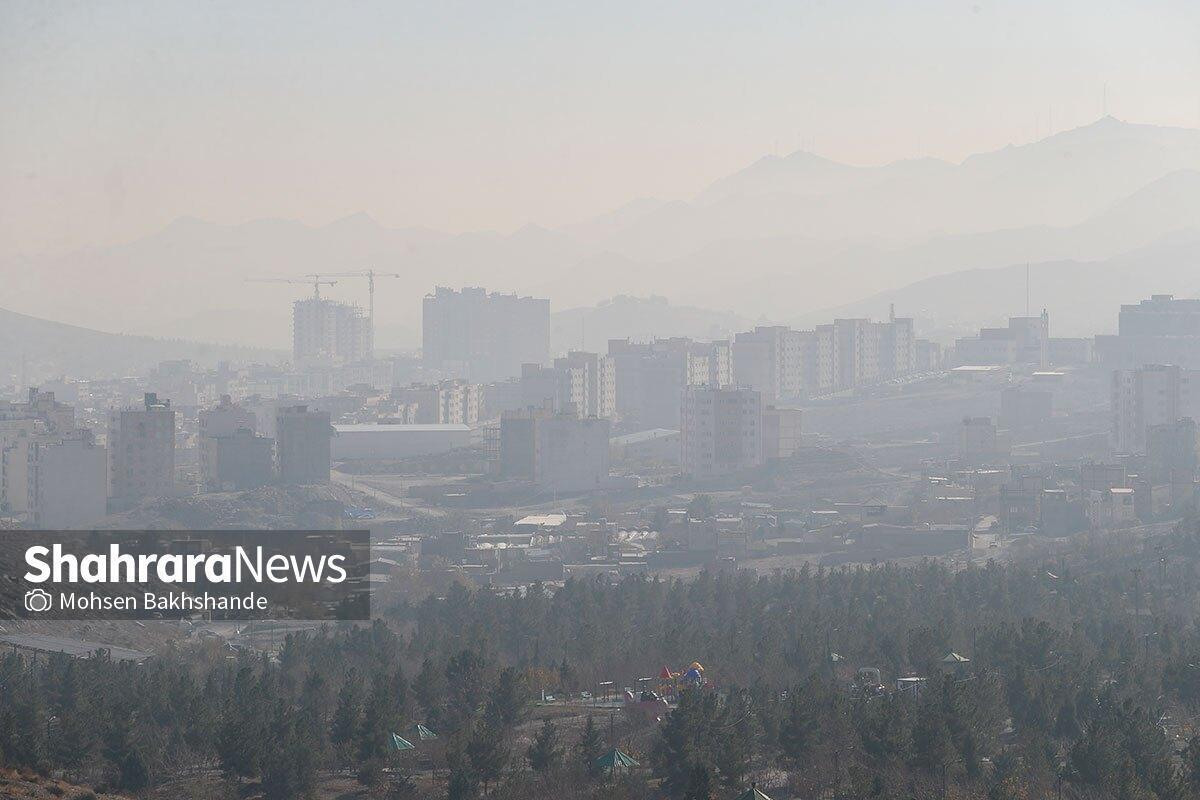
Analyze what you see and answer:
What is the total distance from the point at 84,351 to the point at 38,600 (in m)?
62.7

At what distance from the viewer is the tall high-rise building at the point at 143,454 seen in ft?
89.5

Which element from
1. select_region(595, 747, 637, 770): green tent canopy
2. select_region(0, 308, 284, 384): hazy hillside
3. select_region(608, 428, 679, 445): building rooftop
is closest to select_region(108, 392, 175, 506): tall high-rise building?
select_region(608, 428, 679, 445): building rooftop

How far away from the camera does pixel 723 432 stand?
29.7 m

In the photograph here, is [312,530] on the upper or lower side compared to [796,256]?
lower

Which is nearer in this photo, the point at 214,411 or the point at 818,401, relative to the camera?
the point at 214,411

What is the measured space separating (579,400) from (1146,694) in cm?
2811

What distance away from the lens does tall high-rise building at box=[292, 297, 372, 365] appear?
218 ft

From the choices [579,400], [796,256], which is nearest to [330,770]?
[579,400]

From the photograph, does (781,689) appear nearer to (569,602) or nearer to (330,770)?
(330,770)

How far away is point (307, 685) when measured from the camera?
469 inches

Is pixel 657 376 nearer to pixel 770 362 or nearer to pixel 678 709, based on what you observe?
pixel 770 362

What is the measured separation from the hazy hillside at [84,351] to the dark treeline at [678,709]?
57519mm

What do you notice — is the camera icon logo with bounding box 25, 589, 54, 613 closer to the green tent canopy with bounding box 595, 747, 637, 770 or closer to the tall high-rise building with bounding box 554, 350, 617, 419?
the green tent canopy with bounding box 595, 747, 637, 770

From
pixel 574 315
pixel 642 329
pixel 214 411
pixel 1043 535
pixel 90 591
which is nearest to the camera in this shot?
pixel 90 591
